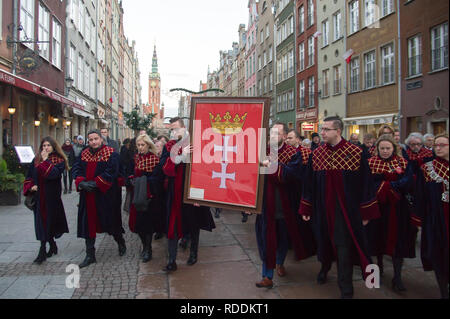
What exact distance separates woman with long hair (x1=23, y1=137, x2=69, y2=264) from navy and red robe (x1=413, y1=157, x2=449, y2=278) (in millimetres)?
4645

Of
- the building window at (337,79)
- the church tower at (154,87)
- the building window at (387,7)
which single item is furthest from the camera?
the church tower at (154,87)

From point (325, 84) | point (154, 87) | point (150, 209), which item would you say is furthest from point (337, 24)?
point (154, 87)

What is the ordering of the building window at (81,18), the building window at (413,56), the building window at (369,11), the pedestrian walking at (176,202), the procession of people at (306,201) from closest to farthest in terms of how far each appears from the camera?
the procession of people at (306,201)
the pedestrian walking at (176,202)
the building window at (413,56)
the building window at (369,11)
the building window at (81,18)

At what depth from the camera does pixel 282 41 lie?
1426 inches

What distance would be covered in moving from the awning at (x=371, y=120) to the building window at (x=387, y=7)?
15.4 feet

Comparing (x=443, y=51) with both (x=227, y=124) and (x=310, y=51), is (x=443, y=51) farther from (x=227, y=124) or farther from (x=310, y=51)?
(x=310, y=51)

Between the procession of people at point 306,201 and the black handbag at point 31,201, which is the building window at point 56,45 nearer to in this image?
the black handbag at point 31,201

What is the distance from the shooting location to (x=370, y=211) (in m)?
3.89

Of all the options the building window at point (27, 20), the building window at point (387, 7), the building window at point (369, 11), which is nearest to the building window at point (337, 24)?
the building window at point (369, 11)

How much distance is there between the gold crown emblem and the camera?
13.8ft

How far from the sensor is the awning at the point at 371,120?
58.3 ft

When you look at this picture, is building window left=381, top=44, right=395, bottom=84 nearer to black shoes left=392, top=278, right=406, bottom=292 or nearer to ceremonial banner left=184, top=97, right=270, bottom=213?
black shoes left=392, top=278, right=406, bottom=292

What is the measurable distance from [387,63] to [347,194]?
16.9 metres

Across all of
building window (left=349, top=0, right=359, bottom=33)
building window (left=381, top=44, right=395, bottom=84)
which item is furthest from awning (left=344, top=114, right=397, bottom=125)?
building window (left=349, top=0, right=359, bottom=33)
